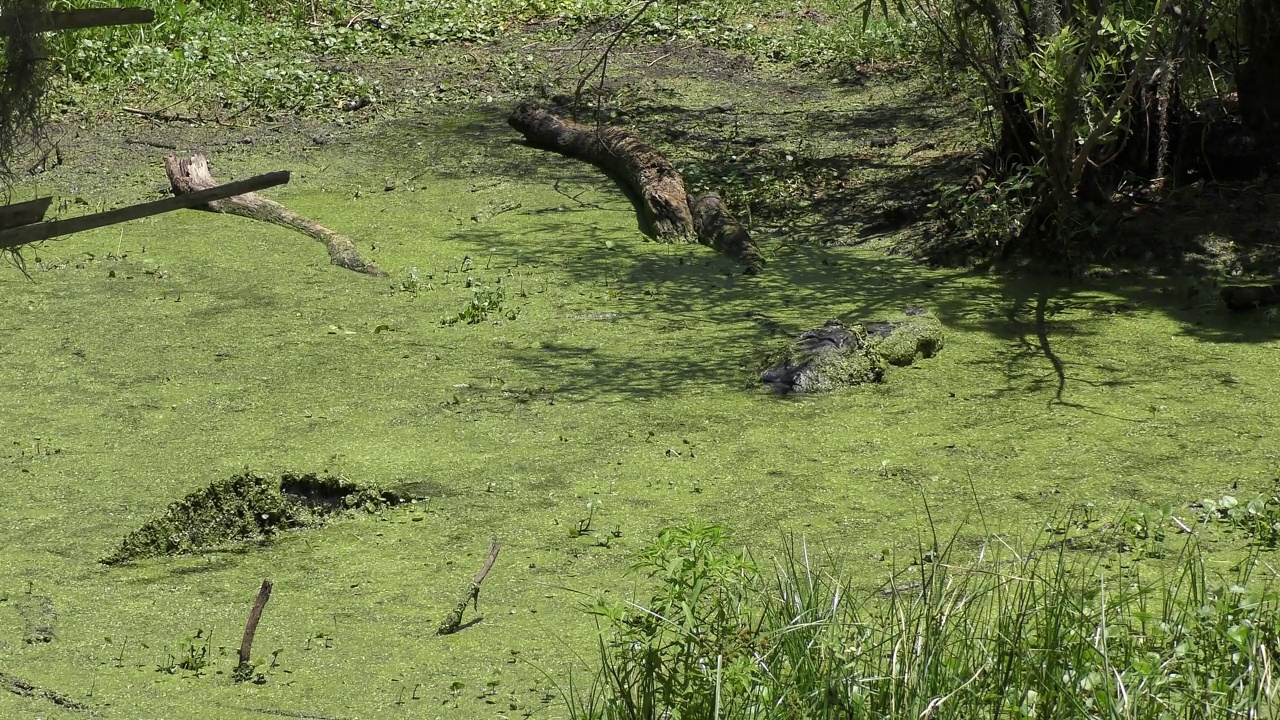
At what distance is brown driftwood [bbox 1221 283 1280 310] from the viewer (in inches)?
195

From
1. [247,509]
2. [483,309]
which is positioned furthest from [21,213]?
[483,309]

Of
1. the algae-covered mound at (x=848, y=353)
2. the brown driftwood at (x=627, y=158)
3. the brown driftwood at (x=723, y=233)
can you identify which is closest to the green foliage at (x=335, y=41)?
the brown driftwood at (x=627, y=158)

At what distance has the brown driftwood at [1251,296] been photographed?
4965mm

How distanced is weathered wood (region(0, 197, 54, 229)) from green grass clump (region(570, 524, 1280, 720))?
3.13 ft

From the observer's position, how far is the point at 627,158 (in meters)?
6.83

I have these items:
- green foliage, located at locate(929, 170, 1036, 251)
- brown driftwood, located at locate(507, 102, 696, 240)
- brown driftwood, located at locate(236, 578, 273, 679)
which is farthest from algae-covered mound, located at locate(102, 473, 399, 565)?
green foliage, located at locate(929, 170, 1036, 251)

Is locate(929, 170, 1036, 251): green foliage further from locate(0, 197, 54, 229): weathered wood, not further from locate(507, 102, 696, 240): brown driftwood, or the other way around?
locate(0, 197, 54, 229): weathered wood

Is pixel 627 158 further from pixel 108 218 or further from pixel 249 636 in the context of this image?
pixel 108 218

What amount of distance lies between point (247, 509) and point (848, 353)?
73.0 inches

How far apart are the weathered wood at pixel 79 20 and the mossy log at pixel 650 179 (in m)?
3.75

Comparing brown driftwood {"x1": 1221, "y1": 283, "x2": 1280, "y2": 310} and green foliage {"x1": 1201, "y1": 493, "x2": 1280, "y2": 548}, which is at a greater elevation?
brown driftwood {"x1": 1221, "y1": 283, "x2": 1280, "y2": 310}

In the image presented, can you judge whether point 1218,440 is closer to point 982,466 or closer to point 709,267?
point 982,466

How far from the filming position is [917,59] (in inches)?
336

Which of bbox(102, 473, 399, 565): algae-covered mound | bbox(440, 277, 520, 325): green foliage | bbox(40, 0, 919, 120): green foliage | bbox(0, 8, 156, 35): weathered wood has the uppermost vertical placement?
bbox(0, 8, 156, 35): weathered wood
